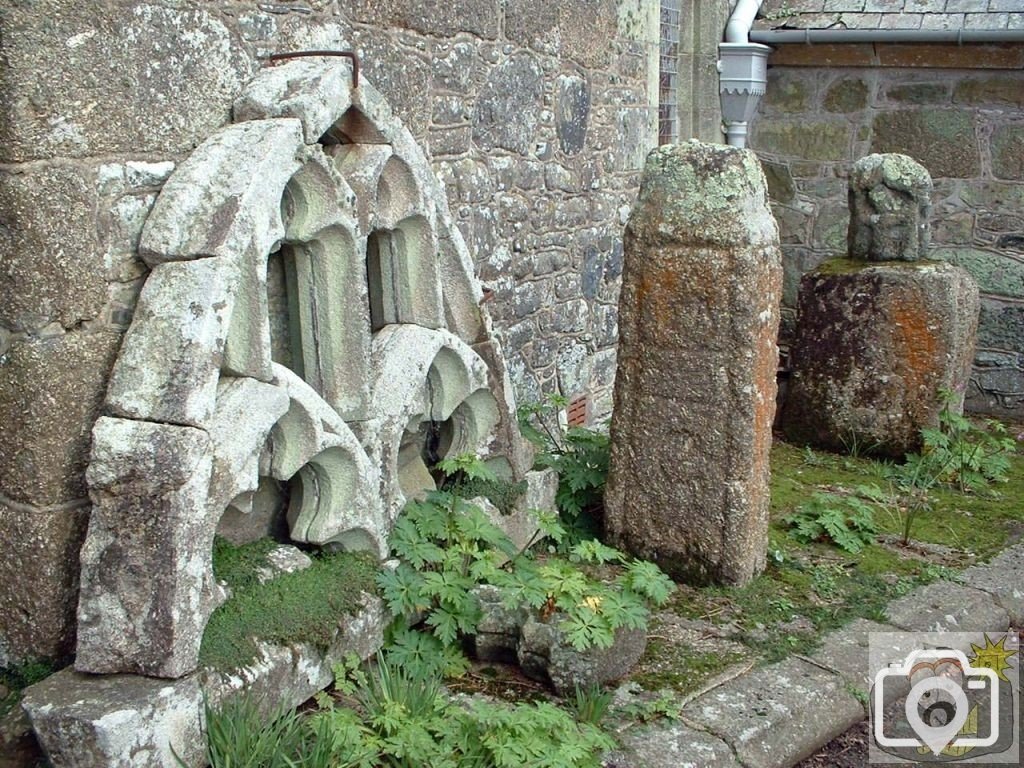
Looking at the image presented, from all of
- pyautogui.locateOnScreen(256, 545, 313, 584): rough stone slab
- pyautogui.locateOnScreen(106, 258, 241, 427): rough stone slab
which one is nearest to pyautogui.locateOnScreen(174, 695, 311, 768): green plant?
pyautogui.locateOnScreen(256, 545, 313, 584): rough stone slab

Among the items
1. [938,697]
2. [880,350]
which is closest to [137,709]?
[938,697]

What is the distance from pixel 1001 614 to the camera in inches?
166

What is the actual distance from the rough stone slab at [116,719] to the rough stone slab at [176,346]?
630mm

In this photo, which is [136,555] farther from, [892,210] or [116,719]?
[892,210]

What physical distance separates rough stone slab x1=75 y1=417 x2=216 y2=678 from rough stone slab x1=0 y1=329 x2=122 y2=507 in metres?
0.13

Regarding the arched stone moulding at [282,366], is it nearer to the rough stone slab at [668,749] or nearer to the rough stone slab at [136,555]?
the rough stone slab at [136,555]

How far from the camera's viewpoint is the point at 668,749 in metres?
3.18

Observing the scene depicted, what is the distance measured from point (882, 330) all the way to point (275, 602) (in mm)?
3751

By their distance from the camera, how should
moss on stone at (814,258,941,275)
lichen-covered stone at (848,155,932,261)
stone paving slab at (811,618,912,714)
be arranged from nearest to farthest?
stone paving slab at (811,618,912,714)
moss on stone at (814,258,941,275)
lichen-covered stone at (848,155,932,261)

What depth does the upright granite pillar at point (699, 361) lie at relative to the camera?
12.9 feet

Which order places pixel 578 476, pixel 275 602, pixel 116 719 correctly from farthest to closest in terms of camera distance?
pixel 578 476 < pixel 275 602 < pixel 116 719

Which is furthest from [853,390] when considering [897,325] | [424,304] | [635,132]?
[424,304]

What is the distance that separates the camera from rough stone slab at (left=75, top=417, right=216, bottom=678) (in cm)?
287

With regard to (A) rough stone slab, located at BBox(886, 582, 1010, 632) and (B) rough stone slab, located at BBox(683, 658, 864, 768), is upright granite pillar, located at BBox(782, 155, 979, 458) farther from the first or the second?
(B) rough stone slab, located at BBox(683, 658, 864, 768)
